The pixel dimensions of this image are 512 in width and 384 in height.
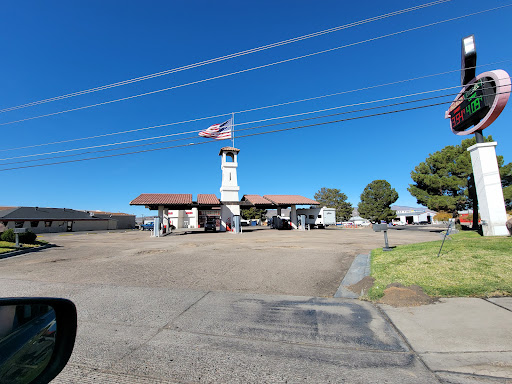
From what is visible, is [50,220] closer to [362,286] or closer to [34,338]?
[362,286]

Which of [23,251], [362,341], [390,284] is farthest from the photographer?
[23,251]

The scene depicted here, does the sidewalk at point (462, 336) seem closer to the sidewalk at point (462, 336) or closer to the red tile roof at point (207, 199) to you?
the sidewalk at point (462, 336)

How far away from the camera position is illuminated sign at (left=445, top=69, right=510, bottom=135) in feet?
38.7

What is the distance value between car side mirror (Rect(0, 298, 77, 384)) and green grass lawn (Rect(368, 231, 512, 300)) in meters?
5.41

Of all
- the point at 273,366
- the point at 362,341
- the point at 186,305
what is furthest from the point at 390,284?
the point at 186,305

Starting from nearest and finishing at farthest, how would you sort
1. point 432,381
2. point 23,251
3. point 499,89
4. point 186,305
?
point 432,381
point 186,305
point 499,89
point 23,251

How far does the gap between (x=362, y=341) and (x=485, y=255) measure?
618 cm

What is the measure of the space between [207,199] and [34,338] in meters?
35.0

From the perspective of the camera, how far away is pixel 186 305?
4934 mm

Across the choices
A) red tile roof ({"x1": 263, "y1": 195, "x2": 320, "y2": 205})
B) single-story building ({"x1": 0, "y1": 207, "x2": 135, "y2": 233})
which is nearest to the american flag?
red tile roof ({"x1": 263, "y1": 195, "x2": 320, "y2": 205})

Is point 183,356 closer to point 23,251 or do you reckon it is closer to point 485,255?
point 485,255

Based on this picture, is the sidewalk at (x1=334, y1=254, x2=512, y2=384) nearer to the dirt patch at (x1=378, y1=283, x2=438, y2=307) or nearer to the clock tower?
the dirt patch at (x1=378, y1=283, x2=438, y2=307)

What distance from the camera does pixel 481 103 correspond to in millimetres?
12898

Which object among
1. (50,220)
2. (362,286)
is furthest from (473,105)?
(50,220)
